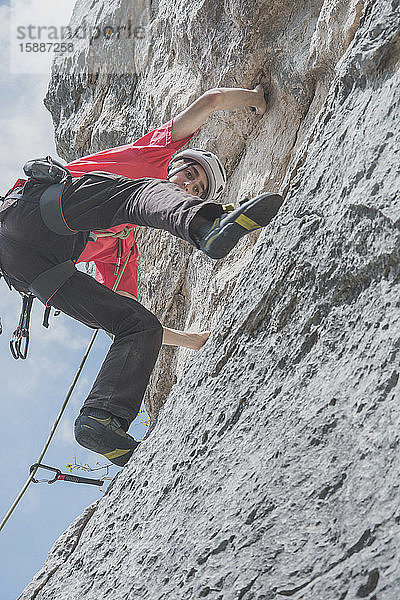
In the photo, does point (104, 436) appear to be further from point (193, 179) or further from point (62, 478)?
point (193, 179)

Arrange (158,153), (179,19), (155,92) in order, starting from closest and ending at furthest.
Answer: (158,153) → (179,19) → (155,92)

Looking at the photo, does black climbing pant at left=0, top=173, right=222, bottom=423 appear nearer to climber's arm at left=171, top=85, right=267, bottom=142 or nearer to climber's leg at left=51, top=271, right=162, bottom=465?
climber's leg at left=51, top=271, right=162, bottom=465

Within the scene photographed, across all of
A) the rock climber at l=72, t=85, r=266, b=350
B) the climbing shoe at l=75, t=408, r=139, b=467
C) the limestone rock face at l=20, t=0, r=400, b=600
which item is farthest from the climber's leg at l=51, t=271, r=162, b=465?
the rock climber at l=72, t=85, r=266, b=350

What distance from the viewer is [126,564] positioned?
2186 mm

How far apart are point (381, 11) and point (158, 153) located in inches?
72.7

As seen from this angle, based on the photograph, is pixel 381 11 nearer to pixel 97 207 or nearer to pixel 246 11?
pixel 97 207

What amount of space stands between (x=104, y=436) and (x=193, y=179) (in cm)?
177

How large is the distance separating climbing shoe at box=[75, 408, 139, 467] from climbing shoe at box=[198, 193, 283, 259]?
3.42 feet

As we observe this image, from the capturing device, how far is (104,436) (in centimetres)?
286

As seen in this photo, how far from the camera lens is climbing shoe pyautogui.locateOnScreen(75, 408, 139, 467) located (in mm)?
2865

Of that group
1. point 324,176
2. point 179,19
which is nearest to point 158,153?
point 179,19

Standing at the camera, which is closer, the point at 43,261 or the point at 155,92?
the point at 43,261

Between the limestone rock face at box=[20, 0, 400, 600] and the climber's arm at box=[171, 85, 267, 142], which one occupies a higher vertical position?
the climber's arm at box=[171, 85, 267, 142]

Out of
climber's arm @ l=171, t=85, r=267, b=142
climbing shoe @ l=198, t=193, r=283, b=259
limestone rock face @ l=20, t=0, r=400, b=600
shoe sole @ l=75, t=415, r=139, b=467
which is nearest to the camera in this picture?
limestone rock face @ l=20, t=0, r=400, b=600
